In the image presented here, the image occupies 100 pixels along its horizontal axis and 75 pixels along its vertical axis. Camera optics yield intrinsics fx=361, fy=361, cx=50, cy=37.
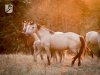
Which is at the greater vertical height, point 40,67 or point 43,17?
point 43,17

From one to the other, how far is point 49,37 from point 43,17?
167 mm

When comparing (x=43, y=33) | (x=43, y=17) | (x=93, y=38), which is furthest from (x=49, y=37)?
(x=93, y=38)

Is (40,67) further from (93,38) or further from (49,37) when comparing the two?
(93,38)

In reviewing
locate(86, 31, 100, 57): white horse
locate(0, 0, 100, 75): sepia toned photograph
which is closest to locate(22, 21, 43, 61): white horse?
locate(0, 0, 100, 75): sepia toned photograph

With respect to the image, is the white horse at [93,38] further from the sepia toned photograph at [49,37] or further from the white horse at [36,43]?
the white horse at [36,43]

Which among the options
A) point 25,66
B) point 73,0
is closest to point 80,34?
point 73,0

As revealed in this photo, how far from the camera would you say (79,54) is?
2812 millimetres

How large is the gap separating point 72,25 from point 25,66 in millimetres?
492

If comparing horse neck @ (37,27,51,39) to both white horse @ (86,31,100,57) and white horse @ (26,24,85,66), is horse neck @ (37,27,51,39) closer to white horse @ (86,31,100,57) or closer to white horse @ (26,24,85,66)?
white horse @ (26,24,85,66)

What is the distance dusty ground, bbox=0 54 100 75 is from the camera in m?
2.80

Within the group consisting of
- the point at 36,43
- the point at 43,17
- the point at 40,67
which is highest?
the point at 43,17

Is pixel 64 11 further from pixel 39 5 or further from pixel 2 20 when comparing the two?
pixel 2 20

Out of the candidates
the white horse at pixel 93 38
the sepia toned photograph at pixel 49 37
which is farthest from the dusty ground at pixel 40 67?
the white horse at pixel 93 38

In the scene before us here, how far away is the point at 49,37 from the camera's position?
289 cm
